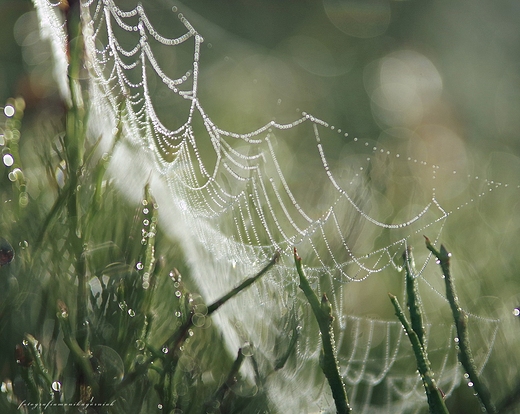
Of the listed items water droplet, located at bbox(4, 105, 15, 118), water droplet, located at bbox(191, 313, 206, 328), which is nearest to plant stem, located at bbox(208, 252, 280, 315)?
water droplet, located at bbox(191, 313, 206, 328)

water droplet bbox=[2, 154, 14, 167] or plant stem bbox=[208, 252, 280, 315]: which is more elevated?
water droplet bbox=[2, 154, 14, 167]

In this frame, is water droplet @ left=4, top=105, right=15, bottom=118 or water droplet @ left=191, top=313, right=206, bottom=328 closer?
water droplet @ left=191, top=313, right=206, bottom=328

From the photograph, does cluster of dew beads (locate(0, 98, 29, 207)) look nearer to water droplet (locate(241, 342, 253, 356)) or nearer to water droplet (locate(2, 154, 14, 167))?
water droplet (locate(2, 154, 14, 167))

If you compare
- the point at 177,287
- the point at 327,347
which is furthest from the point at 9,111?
the point at 327,347

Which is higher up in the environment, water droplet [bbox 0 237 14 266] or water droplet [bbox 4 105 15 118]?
water droplet [bbox 4 105 15 118]

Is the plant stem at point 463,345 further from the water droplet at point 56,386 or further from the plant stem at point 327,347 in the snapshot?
the water droplet at point 56,386

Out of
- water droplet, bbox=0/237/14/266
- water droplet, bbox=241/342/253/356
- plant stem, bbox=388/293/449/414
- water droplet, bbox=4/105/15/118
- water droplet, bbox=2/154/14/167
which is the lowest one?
water droplet, bbox=241/342/253/356

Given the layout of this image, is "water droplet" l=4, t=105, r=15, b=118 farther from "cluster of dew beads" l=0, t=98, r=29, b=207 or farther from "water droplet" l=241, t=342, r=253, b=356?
"water droplet" l=241, t=342, r=253, b=356

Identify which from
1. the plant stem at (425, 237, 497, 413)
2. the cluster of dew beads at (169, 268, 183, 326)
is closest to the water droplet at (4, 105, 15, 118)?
the cluster of dew beads at (169, 268, 183, 326)

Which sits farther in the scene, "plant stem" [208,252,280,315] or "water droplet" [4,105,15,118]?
"water droplet" [4,105,15,118]

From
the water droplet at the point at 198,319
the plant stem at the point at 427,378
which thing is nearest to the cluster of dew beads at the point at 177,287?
the water droplet at the point at 198,319

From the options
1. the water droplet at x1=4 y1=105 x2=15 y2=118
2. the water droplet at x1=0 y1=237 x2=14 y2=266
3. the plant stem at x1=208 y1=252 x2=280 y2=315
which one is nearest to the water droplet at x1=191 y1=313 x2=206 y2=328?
the plant stem at x1=208 y1=252 x2=280 y2=315

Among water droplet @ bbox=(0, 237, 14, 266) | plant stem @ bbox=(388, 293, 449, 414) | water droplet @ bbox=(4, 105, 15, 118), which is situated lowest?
plant stem @ bbox=(388, 293, 449, 414)
